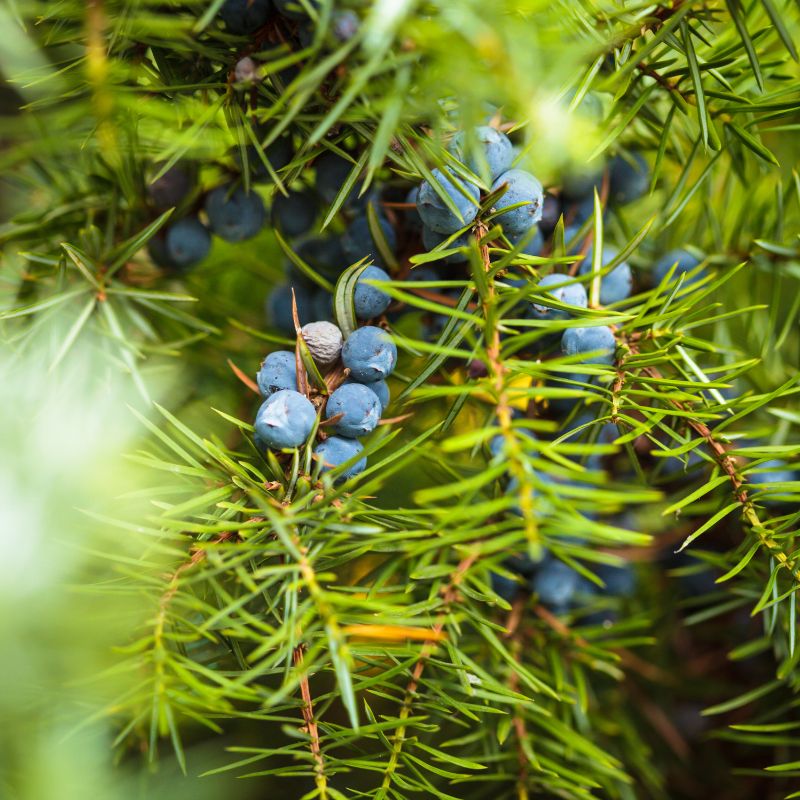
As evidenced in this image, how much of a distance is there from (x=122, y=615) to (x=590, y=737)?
33 cm

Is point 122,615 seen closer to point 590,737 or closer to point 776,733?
point 590,737

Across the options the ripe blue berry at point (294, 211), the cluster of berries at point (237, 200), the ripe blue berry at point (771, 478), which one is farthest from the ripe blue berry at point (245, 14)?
the ripe blue berry at point (771, 478)

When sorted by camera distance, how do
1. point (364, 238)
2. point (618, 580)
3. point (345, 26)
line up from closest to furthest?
1. point (345, 26)
2. point (364, 238)
3. point (618, 580)

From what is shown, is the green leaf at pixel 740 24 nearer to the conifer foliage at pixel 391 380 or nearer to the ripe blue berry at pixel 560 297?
the conifer foliage at pixel 391 380

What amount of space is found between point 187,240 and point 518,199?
213 millimetres

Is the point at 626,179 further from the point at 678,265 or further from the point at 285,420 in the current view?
the point at 285,420

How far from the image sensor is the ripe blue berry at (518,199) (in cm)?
33

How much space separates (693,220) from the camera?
53 centimetres

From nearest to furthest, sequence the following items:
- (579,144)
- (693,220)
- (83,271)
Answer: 1. (579,144)
2. (83,271)
3. (693,220)

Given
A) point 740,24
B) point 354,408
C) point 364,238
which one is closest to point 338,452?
point 354,408

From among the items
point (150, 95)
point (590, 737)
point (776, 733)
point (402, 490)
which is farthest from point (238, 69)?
point (776, 733)

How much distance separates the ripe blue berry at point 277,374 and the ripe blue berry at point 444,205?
92mm

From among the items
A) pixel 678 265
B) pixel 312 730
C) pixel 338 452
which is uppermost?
pixel 678 265

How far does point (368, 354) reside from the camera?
33 centimetres
